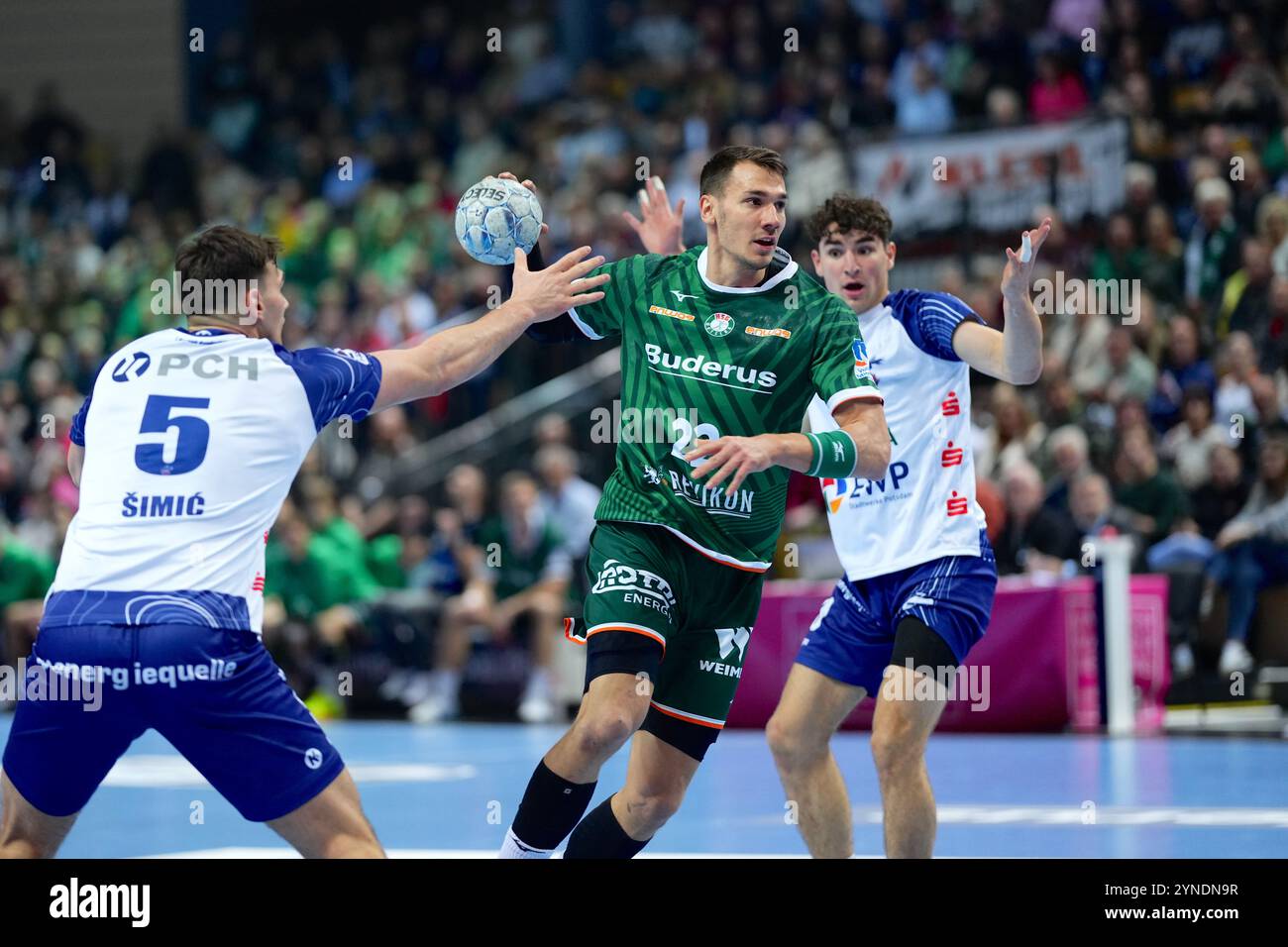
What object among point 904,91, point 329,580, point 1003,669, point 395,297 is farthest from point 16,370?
point 1003,669

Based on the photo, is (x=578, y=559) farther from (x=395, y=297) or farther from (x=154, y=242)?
(x=154, y=242)

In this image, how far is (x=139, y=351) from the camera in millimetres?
5262

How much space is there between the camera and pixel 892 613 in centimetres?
695

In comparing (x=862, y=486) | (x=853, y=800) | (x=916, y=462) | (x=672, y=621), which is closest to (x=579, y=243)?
(x=853, y=800)

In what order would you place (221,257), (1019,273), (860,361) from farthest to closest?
(1019,273), (860,361), (221,257)

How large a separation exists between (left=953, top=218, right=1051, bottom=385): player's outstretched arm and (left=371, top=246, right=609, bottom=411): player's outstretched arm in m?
1.54

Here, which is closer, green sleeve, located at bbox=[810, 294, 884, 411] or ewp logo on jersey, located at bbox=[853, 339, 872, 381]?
green sleeve, located at bbox=[810, 294, 884, 411]

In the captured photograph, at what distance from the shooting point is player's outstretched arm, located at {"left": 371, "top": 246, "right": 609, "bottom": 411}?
5441mm

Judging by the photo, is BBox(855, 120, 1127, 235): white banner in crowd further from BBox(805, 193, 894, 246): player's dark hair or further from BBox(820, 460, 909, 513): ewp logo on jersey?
BBox(820, 460, 909, 513): ewp logo on jersey

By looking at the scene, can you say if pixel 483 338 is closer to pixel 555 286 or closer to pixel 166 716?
pixel 555 286

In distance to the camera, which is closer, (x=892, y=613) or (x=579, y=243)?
(x=892, y=613)

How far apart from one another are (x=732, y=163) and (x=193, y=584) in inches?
102

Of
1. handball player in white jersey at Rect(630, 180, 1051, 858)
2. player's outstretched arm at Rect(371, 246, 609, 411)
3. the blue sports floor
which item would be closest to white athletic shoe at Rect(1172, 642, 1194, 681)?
the blue sports floor

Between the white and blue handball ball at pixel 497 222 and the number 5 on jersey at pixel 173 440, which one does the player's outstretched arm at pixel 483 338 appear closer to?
the white and blue handball ball at pixel 497 222
